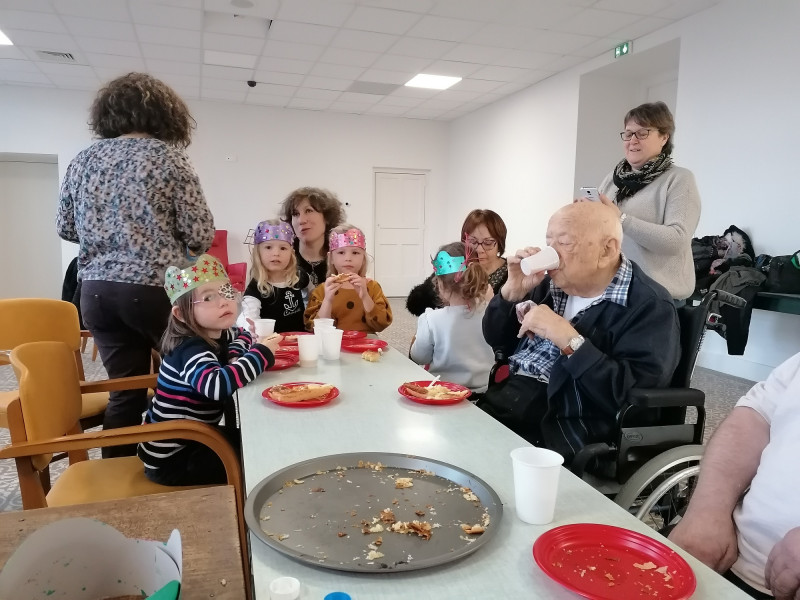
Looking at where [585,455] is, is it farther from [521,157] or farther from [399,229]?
[399,229]

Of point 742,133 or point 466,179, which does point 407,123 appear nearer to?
point 466,179

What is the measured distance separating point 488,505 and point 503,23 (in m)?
5.23

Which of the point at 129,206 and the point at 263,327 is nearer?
the point at 129,206

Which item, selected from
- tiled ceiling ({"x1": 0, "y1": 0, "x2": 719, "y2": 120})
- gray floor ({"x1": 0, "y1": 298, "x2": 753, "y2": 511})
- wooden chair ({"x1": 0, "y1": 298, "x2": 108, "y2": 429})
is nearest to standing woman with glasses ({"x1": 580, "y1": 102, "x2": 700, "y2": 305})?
gray floor ({"x1": 0, "y1": 298, "x2": 753, "y2": 511})

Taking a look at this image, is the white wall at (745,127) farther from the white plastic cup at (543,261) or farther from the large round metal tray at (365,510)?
the large round metal tray at (365,510)

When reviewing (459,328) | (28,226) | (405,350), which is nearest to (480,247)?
(459,328)

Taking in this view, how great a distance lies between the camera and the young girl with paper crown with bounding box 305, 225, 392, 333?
8.84 ft

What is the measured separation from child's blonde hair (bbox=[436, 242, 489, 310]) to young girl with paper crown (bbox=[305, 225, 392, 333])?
492mm

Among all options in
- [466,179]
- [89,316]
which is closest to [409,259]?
[466,179]

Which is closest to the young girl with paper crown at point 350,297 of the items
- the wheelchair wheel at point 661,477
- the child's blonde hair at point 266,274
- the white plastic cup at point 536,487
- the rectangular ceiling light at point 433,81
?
the child's blonde hair at point 266,274

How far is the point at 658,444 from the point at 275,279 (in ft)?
Result: 6.23

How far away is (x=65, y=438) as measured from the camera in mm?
1397

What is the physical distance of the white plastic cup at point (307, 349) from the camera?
1.95 m

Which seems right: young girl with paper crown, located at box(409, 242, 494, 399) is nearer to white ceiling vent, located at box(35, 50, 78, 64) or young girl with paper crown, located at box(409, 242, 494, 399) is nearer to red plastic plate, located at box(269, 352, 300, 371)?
red plastic plate, located at box(269, 352, 300, 371)
